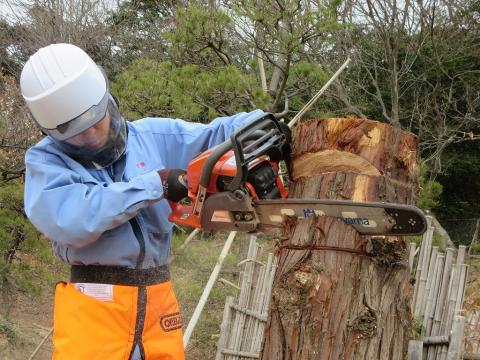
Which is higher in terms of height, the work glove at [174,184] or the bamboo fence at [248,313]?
the work glove at [174,184]

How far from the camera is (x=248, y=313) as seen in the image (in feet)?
17.4

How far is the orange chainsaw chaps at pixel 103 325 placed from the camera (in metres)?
2.06

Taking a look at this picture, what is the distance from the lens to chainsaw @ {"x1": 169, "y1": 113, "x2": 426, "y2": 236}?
1.66 meters

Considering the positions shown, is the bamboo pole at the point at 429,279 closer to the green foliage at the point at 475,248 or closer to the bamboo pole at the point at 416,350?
the bamboo pole at the point at 416,350

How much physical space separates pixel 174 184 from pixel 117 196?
20 centimetres

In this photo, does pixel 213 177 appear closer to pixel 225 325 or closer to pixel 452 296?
pixel 452 296

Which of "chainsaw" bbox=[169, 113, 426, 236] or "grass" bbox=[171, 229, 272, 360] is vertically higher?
"chainsaw" bbox=[169, 113, 426, 236]

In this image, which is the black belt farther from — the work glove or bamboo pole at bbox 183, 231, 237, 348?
bamboo pole at bbox 183, 231, 237, 348

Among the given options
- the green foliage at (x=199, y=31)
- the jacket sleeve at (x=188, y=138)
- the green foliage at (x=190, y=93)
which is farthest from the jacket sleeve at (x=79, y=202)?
the green foliage at (x=199, y=31)

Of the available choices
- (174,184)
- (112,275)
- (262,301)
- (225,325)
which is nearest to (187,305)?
(225,325)

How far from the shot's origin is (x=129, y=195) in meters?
1.89

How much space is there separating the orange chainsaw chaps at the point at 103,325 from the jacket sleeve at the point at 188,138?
549 millimetres

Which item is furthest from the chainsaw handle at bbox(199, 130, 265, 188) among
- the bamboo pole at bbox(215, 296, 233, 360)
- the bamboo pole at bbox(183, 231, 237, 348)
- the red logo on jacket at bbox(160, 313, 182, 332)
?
the bamboo pole at bbox(215, 296, 233, 360)

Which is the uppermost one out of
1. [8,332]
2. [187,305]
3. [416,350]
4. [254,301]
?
[416,350]
